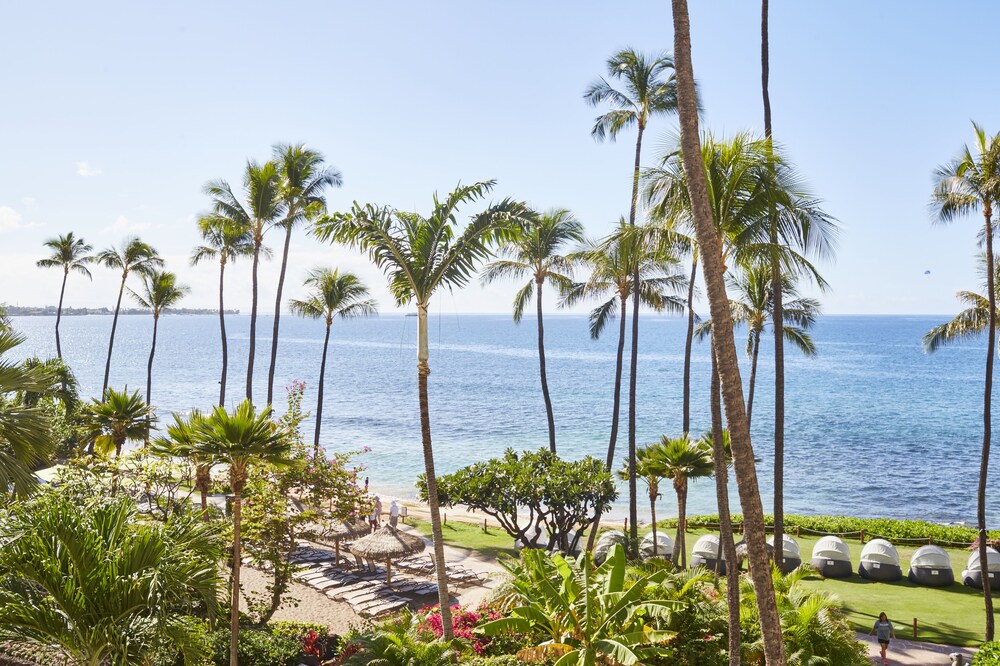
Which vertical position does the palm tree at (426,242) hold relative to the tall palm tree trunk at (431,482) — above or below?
above

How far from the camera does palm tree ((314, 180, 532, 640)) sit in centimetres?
1216

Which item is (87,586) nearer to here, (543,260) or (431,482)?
(431,482)

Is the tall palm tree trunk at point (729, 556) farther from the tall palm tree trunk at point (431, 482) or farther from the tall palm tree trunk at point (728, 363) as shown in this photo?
the tall palm tree trunk at point (431, 482)

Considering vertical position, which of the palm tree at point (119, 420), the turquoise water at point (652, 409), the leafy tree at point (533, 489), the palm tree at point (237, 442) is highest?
the palm tree at point (237, 442)

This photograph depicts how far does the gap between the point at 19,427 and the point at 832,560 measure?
73.3 feet

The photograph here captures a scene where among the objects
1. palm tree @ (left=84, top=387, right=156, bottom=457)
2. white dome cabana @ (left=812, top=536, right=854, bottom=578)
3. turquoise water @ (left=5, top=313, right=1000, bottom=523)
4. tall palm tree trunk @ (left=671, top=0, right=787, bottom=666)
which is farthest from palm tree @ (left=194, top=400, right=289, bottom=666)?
white dome cabana @ (left=812, top=536, right=854, bottom=578)

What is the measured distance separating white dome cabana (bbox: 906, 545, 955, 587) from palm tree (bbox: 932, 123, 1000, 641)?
3.89 meters

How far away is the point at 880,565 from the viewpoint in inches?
843

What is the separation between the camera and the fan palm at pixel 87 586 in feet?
22.1

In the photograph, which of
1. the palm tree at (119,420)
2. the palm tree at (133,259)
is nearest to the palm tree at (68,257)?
the palm tree at (133,259)

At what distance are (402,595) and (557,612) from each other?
8.34 meters

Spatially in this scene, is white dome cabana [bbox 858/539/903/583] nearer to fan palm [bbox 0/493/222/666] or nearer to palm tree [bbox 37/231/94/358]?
fan palm [bbox 0/493/222/666]

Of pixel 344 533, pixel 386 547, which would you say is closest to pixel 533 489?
pixel 386 547

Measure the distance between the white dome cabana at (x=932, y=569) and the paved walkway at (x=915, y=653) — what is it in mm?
5604
